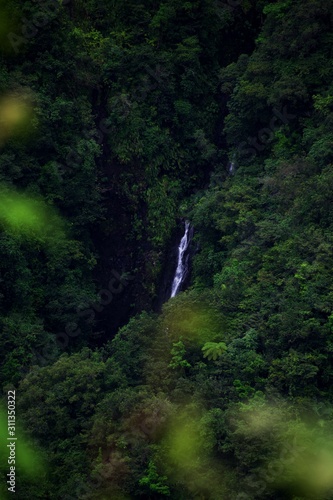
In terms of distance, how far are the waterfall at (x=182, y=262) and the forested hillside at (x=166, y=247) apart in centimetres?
43

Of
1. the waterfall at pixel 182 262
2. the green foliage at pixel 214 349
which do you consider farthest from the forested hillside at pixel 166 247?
the waterfall at pixel 182 262

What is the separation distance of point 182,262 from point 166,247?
0.76m

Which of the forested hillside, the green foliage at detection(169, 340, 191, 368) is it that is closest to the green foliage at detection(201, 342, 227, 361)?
the forested hillside

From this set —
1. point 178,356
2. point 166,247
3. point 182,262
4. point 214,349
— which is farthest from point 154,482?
point 166,247

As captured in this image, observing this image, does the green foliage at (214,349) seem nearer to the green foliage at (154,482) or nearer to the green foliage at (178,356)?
the green foliage at (178,356)

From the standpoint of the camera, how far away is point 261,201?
15602 mm

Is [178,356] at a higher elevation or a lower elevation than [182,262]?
lower

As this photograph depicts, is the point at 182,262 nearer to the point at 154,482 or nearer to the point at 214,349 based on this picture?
the point at 214,349

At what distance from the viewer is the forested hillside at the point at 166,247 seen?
35.4 feet

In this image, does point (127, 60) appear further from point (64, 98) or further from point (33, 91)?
point (33, 91)

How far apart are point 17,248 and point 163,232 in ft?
16.0

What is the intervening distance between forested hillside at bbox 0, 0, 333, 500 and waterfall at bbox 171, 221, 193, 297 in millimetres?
430

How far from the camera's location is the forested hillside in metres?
10.8

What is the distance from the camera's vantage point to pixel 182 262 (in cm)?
1764
